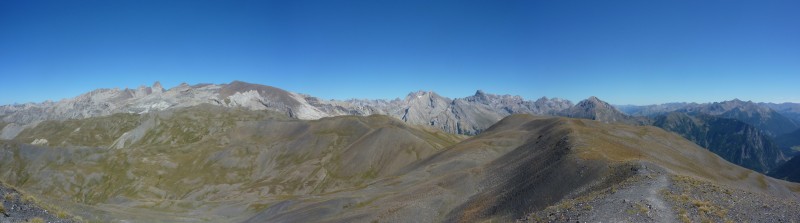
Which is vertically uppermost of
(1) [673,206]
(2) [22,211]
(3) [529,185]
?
(2) [22,211]

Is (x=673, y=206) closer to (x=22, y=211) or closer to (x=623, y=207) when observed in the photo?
(x=623, y=207)

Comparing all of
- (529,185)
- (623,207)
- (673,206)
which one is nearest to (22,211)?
(623,207)

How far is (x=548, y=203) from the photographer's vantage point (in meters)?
54.4

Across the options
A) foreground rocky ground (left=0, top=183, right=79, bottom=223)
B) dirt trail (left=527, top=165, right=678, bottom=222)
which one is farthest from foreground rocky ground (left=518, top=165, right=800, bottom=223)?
foreground rocky ground (left=0, top=183, right=79, bottom=223)

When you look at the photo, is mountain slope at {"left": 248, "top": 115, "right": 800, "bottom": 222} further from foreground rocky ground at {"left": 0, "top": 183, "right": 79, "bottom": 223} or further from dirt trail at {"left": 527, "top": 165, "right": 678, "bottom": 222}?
foreground rocky ground at {"left": 0, "top": 183, "right": 79, "bottom": 223}

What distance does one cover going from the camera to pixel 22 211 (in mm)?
34031

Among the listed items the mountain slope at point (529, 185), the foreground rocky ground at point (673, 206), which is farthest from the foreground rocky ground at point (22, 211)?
the mountain slope at point (529, 185)

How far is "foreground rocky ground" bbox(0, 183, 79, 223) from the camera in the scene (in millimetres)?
31906

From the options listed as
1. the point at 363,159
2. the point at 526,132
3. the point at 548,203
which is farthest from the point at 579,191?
the point at 363,159

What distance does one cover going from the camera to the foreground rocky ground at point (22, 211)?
31906 millimetres

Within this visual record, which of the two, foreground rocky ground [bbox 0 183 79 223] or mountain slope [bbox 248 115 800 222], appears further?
mountain slope [bbox 248 115 800 222]

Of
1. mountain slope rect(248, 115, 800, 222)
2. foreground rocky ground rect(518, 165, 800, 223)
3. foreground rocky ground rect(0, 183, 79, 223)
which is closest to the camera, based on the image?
foreground rocky ground rect(0, 183, 79, 223)

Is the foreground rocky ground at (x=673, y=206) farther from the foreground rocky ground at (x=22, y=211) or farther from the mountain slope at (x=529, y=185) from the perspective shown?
the foreground rocky ground at (x=22, y=211)

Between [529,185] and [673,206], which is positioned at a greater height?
[673,206]
